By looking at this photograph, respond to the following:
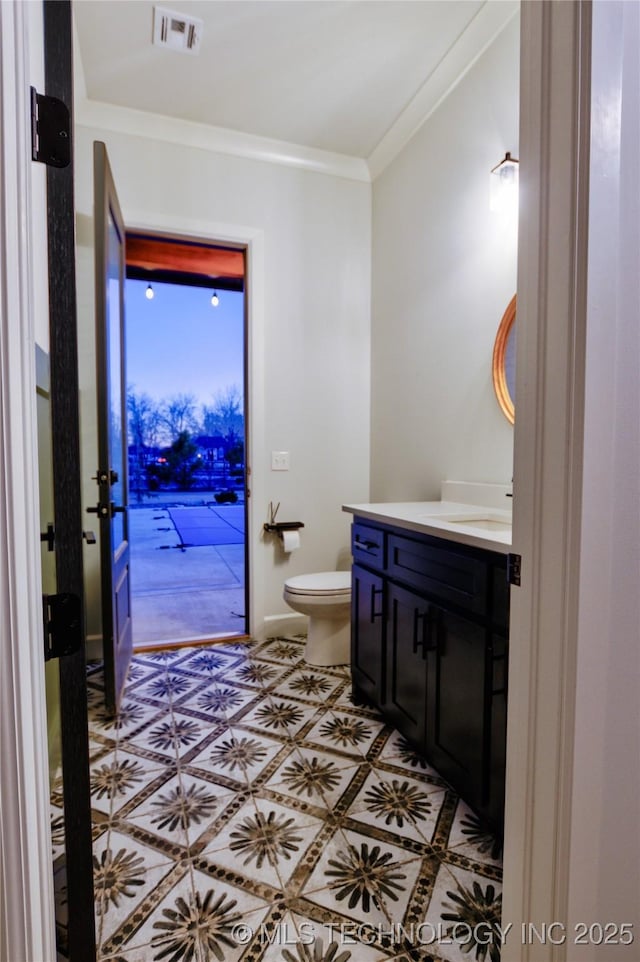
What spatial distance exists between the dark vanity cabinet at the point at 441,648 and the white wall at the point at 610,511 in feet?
1.50

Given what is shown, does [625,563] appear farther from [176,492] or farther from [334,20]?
[176,492]

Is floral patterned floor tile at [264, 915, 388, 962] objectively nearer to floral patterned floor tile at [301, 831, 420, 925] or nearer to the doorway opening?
floral patterned floor tile at [301, 831, 420, 925]

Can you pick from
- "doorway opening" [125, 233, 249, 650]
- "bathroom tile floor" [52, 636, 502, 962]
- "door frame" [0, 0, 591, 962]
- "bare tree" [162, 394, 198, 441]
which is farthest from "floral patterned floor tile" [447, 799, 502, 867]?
"bare tree" [162, 394, 198, 441]

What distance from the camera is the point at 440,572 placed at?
1609 mm

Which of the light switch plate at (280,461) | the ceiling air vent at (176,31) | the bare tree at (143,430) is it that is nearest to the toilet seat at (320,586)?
the light switch plate at (280,461)

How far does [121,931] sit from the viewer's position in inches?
46.4

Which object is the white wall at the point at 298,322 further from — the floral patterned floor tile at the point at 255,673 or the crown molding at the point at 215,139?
the floral patterned floor tile at the point at 255,673

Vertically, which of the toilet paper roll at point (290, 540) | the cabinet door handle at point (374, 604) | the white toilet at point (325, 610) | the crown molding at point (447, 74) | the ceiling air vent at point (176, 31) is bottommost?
the white toilet at point (325, 610)

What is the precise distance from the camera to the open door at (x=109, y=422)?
207 cm

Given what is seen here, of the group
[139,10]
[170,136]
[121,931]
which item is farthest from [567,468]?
[170,136]

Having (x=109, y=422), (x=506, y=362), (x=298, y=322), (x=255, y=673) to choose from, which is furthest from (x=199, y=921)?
(x=298, y=322)

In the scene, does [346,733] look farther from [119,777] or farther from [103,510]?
[103,510]

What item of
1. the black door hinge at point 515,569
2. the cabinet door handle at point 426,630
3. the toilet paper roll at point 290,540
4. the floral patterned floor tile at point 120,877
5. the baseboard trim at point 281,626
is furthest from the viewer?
the baseboard trim at point 281,626

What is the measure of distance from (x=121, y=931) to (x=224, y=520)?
678cm
